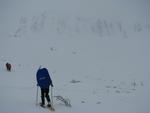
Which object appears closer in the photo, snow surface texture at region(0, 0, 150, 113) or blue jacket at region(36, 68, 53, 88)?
blue jacket at region(36, 68, 53, 88)

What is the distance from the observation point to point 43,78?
40.7 feet

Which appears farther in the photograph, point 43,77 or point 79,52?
point 79,52

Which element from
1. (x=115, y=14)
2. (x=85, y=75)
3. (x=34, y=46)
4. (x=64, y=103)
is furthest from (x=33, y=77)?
(x=115, y=14)

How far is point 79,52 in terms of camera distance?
3628cm

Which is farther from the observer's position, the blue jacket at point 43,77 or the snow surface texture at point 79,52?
the snow surface texture at point 79,52

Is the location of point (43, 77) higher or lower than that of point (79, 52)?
lower

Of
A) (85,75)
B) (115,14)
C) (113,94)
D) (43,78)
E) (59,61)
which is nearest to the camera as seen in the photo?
(43,78)

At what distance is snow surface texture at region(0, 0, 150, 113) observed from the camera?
15.3 m

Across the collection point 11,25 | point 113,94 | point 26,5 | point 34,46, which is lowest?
point 113,94

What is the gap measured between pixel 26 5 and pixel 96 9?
398 inches

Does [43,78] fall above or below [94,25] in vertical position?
below

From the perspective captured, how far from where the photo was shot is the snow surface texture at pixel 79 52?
1527 centimetres

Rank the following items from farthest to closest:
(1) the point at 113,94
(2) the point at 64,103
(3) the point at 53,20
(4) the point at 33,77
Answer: (3) the point at 53,20
(4) the point at 33,77
(1) the point at 113,94
(2) the point at 64,103

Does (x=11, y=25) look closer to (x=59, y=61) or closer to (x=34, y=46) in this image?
(x=34, y=46)
